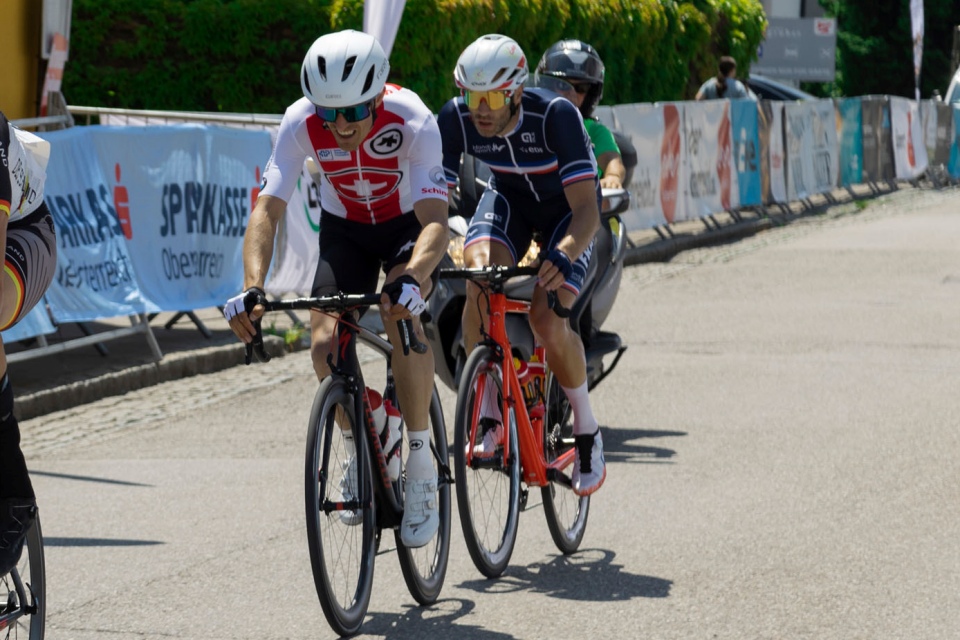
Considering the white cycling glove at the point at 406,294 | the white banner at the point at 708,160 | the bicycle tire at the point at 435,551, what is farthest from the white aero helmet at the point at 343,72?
the white banner at the point at 708,160

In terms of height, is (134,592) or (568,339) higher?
(568,339)

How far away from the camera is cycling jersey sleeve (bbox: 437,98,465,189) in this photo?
21.8 feet

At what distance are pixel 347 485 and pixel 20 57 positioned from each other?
8466 millimetres

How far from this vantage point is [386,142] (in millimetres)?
5582

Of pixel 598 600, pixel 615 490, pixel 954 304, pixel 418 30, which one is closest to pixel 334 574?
pixel 598 600

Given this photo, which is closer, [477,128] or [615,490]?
[477,128]

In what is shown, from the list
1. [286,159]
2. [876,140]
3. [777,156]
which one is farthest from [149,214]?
[876,140]

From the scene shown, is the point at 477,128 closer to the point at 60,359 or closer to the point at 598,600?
the point at 598,600

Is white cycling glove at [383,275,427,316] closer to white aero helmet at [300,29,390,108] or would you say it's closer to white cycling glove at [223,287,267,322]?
white cycling glove at [223,287,267,322]

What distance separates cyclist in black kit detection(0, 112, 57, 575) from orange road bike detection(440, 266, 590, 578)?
1.51m

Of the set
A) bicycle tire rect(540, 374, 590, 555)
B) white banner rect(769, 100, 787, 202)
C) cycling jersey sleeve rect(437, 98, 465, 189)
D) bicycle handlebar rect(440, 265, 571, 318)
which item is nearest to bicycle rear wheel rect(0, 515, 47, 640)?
bicycle handlebar rect(440, 265, 571, 318)

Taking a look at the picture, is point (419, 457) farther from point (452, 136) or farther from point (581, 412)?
point (452, 136)

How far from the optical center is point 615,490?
7625mm

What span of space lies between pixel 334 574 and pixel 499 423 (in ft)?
3.65
